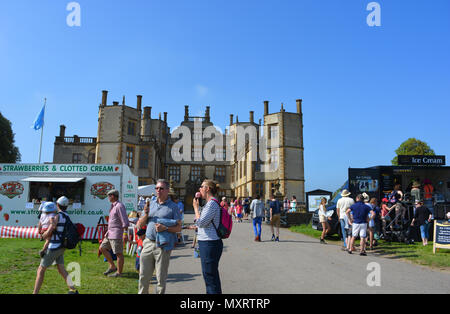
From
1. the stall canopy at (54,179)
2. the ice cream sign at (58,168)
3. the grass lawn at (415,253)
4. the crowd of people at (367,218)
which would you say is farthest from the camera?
the ice cream sign at (58,168)

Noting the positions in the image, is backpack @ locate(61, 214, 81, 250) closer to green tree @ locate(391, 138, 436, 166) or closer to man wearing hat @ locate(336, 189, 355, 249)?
man wearing hat @ locate(336, 189, 355, 249)

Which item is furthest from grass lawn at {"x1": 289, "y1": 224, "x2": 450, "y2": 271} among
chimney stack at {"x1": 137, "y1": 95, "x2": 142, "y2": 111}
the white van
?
chimney stack at {"x1": 137, "y1": 95, "x2": 142, "y2": 111}

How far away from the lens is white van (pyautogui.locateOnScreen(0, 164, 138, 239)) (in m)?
13.9

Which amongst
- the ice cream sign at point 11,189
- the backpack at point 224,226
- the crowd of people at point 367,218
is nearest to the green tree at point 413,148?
the crowd of people at point 367,218

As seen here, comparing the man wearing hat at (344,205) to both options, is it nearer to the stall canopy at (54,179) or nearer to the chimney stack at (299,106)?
the stall canopy at (54,179)

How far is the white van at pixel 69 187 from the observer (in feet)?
45.7

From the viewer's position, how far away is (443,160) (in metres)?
18.7

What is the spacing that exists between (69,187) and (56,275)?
8.88 metres

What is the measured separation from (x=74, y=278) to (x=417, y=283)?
6.67 meters

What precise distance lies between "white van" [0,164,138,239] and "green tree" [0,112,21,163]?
24098 mm

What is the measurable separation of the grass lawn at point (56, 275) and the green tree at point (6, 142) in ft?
98.3
